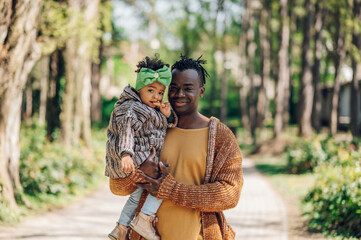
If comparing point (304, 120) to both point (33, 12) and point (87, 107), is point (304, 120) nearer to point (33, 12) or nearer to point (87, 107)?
point (87, 107)

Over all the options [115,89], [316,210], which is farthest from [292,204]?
[115,89]

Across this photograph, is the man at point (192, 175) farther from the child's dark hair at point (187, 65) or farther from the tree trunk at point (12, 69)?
the tree trunk at point (12, 69)

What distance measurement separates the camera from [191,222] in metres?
2.73

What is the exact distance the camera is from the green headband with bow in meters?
2.71

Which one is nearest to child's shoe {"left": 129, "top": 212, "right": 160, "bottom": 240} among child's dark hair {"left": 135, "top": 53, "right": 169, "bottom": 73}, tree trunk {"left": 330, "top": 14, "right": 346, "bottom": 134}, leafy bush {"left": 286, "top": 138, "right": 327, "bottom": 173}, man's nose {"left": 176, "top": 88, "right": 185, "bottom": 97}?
man's nose {"left": 176, "top": 88, "right": 185, "bottom": 97}

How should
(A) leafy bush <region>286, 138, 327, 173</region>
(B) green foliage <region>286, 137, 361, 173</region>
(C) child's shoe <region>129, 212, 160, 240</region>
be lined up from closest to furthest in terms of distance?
(C) child's shoe <region>129, 212, 160, 240</region>, (B) green foliage <region>286, 137, 361, 173</region>, (A) leafy bush <region>286, 138, 327, 173</region>

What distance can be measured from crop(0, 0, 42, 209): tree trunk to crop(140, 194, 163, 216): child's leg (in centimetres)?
428

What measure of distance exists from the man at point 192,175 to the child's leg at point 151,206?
0.13ft

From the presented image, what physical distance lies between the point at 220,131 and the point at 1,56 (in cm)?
460

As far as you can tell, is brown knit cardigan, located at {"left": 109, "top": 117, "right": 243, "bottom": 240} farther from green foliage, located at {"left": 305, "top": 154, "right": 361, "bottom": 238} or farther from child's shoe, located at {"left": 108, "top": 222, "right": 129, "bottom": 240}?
green foliage, located at {"left": 305, "top": 154, "right": 361, "bottom": 238}

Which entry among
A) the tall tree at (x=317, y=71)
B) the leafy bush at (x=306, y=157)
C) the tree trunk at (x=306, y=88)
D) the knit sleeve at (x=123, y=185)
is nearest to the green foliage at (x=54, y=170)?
the leafy bush at (x=306, y=157)

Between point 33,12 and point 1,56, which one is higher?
point 33,12

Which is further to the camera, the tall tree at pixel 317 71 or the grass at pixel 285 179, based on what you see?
the tall tree at pixel 317 71

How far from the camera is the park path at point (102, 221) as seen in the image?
7.04m
